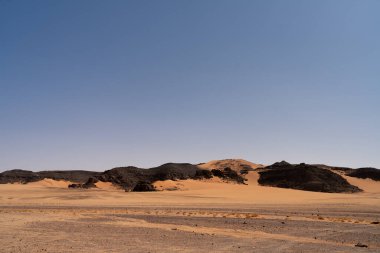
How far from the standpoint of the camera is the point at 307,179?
6806 cm

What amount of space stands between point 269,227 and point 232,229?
2299 millimetres

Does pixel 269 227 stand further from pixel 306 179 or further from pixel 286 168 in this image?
pixel 286 168

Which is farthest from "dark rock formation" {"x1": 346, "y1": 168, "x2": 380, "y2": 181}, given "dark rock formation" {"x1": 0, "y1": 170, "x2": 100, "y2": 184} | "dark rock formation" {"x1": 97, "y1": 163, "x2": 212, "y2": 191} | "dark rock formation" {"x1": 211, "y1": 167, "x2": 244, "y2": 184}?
"dark rock formation" {"x1": 0, "y1": 170, "x2": 100, "y2": 184}

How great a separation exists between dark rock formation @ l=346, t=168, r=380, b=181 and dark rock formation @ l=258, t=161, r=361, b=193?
890 centimetres

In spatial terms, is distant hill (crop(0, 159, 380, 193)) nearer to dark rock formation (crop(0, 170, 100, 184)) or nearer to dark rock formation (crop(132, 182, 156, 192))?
dark rock formation (crop(132, 182, 156, 192))

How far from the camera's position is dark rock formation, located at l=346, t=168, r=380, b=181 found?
75.4 metres

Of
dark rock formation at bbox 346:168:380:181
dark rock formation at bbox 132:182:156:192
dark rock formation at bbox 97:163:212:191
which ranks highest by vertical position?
dark rock formation at bbox 346:168:380:181

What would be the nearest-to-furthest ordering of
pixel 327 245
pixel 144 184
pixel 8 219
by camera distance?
1. pixel 327 245
2. pixel 8 219
3. pixel 144 184

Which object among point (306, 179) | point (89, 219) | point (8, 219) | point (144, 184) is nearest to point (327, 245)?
point (89, 219)

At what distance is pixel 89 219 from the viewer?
2512 centimetres

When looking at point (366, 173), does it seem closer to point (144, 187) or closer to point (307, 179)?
point (307, 179)

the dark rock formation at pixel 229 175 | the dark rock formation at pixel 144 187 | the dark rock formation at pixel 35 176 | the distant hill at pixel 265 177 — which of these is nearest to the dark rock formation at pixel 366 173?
the distant hill at pixel 265 177

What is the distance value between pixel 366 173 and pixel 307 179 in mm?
15867

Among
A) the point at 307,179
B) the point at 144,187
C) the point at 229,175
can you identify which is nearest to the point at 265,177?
the point at 229,175
